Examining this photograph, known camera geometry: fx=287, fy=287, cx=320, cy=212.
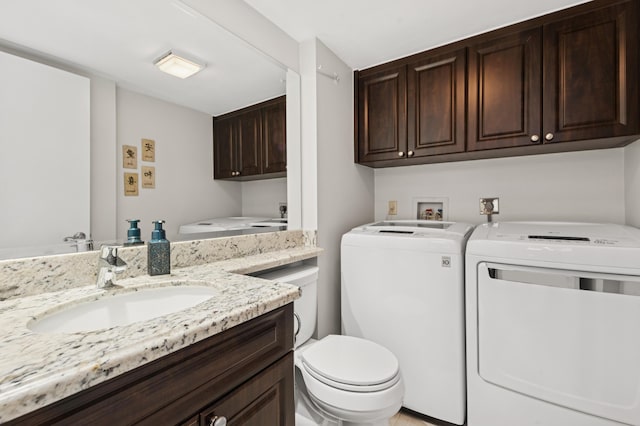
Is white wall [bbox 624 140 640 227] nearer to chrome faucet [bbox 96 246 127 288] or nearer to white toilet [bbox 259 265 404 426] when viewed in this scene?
white toilet [bbox 259 265 404 426]

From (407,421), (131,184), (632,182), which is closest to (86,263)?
(131,184)

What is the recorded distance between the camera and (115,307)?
0.84 meters

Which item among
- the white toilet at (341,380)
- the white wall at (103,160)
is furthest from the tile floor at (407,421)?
the white wall at (103,160)

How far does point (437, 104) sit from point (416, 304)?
4.08ft

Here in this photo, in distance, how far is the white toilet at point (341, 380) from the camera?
1113mm

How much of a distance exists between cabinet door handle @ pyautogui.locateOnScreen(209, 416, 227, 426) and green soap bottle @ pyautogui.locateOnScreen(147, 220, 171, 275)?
57cm

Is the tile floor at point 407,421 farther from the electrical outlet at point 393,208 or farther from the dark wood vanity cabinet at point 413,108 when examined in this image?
the dark wood vanity cabinet at point 413,108

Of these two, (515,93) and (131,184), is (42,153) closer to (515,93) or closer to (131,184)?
(131,184)

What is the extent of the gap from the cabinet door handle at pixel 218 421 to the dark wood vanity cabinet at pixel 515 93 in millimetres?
1740

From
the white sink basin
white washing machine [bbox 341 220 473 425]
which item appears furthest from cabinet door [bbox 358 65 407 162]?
the white sink basin

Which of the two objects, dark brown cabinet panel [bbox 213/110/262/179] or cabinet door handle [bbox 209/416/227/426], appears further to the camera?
dark brown cabinet panel [bbox 213/110/262/179]

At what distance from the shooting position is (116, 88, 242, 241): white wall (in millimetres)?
1064

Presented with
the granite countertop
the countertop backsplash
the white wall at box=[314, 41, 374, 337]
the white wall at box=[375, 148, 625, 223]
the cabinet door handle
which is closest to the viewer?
the granite countertop

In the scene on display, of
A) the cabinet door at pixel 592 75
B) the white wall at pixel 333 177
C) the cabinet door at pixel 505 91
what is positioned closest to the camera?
the cabinet door at pixel 592 75
